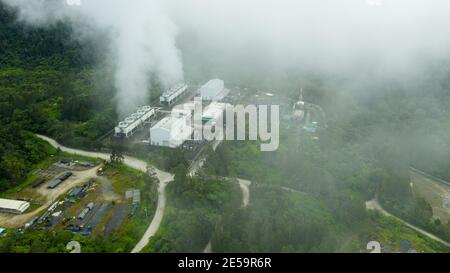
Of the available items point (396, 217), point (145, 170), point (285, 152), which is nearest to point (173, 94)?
point (145, 170)

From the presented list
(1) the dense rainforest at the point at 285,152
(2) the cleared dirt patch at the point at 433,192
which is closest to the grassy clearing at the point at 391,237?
(1) the dense rainforest at the point at 285,152

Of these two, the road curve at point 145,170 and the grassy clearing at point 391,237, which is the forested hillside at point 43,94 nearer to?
the road curve at point 145,170

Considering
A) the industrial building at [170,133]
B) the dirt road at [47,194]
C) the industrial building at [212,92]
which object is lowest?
the dirt road at [47,194]

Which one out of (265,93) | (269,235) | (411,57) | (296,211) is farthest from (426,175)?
(411,57)

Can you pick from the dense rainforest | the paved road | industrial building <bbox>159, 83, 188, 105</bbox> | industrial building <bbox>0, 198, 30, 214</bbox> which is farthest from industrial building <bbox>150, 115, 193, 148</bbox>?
the paved road

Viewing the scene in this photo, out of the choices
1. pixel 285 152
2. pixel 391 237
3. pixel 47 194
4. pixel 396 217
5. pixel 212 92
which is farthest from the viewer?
pixel 212 92

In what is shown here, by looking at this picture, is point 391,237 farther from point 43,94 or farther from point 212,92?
point 43,94

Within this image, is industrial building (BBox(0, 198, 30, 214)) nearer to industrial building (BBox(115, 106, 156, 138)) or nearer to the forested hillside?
the forested hillside
